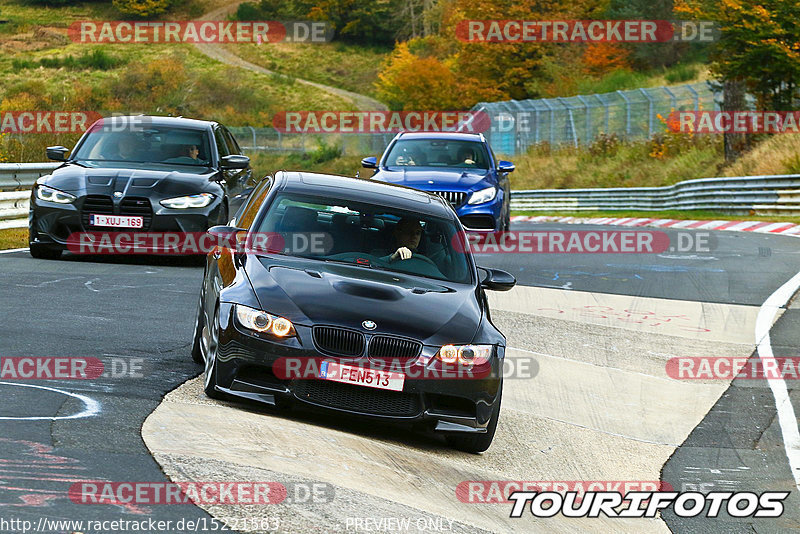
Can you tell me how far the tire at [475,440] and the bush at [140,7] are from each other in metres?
121

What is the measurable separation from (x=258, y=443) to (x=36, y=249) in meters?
8.92

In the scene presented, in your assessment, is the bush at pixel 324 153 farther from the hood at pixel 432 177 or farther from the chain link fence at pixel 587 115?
the hood at pixel 432 177

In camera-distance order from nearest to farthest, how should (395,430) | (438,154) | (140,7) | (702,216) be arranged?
(395,430), (438,154), (702,216), (140,7)

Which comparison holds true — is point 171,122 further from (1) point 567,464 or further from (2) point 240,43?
(2) point 240,43

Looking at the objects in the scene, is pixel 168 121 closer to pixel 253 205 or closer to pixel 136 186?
pixel 136 186

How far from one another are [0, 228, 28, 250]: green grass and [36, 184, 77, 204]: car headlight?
2.54 m

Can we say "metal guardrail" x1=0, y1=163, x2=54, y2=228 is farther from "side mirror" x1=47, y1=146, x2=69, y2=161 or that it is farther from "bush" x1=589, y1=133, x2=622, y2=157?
"bush" x1=589, y1=133, x2=622, y2=157

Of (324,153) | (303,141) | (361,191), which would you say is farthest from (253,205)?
(303,141)

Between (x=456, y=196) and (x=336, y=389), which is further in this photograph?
(x=456, y=196)

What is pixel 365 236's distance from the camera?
8.20m

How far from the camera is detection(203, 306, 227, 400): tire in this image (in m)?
7.13

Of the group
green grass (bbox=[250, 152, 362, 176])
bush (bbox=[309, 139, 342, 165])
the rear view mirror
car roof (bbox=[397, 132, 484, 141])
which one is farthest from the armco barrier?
bush (bbox=[309, 139, 342, 165])

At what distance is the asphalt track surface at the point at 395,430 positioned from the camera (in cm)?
559

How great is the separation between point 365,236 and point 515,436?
1.61 m
